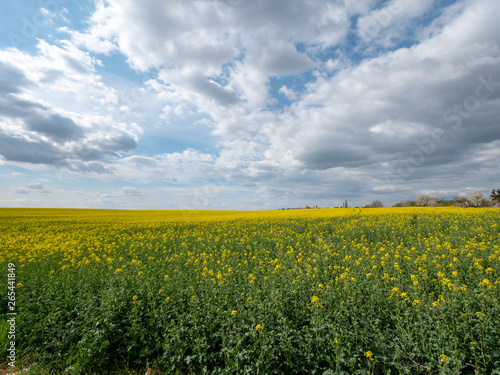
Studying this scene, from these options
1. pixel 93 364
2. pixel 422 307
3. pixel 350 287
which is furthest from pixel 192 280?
pixel 422 307

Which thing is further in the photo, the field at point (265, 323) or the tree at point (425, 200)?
the tree at point (425, 200)

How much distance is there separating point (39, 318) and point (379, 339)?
25.9 ft

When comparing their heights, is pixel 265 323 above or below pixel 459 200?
below

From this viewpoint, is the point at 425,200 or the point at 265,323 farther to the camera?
the point at 425,200

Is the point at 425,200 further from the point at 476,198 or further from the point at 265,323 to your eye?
the point at 265,323

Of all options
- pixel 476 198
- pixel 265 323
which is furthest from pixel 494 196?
pixel 265 323

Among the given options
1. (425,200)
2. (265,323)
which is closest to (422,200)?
(425,200)

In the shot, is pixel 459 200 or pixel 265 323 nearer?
pixel 265 323

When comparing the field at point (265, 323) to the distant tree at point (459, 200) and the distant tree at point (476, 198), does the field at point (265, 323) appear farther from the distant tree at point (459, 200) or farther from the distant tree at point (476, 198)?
the distant tree at point (476, 198)

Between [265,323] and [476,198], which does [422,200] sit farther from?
[265,323]

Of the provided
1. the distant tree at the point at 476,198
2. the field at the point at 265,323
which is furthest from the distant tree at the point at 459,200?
the field at the point at 265,323

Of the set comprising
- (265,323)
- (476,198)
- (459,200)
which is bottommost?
(265,323)

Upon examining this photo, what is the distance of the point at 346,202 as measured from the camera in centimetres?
5688

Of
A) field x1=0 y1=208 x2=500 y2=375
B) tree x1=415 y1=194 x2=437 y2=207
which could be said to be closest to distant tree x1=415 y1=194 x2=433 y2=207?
tree x1=415 y1=194 x2=437 y2=207
